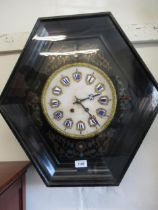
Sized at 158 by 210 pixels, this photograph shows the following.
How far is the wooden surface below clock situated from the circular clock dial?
257 millimetres

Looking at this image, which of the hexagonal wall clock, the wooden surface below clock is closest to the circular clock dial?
the hexagonal wall clock

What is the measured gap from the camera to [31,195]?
1.17 meters

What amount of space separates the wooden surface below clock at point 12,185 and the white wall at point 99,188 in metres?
0.08

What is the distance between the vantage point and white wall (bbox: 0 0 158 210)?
1106mm

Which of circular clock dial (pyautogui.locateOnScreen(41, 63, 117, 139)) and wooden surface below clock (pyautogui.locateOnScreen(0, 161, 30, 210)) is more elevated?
circular clock dial (pyautogui.locateOnScreen(41, 63, 117, 139))

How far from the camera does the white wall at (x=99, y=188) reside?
1.11 metres

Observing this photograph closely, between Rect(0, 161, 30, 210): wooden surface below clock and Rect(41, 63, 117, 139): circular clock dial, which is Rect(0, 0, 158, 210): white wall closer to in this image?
Rect(0, 161, 30, 210): wooden surface below clock

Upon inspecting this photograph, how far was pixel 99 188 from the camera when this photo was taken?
1126 millimetres

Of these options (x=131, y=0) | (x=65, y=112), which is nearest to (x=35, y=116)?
(x=65, y=112)

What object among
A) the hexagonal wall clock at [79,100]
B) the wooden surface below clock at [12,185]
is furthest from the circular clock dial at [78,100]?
the wooden surface below clock at [12,185]

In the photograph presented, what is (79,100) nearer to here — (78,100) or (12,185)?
(78,100)

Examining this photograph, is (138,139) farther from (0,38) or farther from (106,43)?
(0,38)

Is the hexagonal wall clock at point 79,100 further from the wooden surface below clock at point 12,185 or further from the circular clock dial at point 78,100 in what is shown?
the wooden surface below clock at point 12,185

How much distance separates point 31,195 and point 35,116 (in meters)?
0.45
